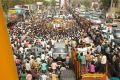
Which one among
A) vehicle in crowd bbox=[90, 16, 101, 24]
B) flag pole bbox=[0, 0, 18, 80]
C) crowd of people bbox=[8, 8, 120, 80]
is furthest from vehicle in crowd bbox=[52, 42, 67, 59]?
flag pole bbox=[0, 0, 18, 80]

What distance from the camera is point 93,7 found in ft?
57.5

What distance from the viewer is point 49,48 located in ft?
49.0

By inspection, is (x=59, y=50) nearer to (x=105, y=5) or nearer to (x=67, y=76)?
(x=105, y=5)

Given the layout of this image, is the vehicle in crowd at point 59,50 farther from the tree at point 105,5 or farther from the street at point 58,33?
the tree at point 105,5

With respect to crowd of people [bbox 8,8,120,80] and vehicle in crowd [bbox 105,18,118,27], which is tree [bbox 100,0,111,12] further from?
crowd of people [bbox 8,8,120,80]

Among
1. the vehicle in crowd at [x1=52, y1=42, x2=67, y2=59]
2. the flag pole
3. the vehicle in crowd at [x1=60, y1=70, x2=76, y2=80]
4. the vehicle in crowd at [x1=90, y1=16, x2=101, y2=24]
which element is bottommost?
the vehicle in crowd at [x1=52, y1=42, x2=67, y2=59]

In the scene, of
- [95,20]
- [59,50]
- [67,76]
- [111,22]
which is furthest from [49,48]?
[67,76]

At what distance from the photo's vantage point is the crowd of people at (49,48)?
10570 mm

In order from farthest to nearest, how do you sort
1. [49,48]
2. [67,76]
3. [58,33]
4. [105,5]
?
[105,5] < [58,33] < [49,48] < [67,76]

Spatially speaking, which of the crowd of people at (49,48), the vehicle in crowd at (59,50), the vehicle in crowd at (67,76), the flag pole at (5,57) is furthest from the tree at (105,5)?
the flag pole at (5,57)

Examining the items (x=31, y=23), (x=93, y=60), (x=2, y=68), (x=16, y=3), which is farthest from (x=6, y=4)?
(x=2, y=68)

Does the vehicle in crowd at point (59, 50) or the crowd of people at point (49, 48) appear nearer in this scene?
the crowd of people at point (49, 48)

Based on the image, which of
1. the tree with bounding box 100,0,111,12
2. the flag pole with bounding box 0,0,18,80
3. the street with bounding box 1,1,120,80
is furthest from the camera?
the tree with bounding box 100,0,111,12

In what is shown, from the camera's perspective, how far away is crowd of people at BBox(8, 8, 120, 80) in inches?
416
